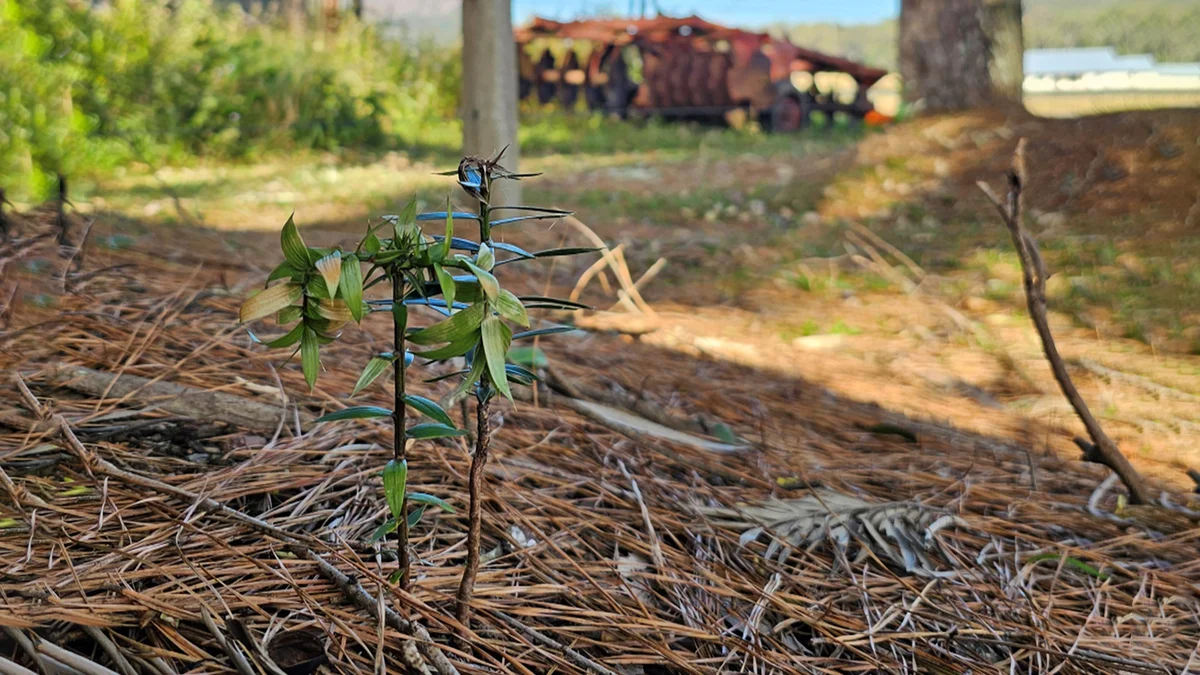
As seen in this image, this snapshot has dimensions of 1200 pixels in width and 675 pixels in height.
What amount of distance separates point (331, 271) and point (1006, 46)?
7.36 meters

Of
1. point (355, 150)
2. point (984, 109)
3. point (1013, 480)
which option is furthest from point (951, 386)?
point (355, 150)

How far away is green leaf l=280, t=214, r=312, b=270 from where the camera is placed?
896 mm

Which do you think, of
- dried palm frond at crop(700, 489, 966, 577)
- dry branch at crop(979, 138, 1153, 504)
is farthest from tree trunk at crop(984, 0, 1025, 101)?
dried palm frond at crop(700, 489, 966, 577)

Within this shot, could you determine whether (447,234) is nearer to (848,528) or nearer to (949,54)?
(848,528)

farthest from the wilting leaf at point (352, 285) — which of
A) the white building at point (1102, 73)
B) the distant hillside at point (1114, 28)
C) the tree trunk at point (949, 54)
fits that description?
the white building at point (1102, 73)

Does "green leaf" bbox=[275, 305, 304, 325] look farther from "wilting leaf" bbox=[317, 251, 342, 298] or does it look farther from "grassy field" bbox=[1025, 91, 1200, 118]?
"grassy field" bbox=[1025, 91, 1200, 118]

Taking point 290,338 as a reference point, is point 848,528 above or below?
below

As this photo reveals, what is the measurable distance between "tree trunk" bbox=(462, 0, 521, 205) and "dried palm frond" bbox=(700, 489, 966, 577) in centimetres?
305

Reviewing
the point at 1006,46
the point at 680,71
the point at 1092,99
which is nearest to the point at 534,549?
the point at 1006,46

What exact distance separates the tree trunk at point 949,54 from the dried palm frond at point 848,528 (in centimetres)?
606

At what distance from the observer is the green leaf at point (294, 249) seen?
90 cm

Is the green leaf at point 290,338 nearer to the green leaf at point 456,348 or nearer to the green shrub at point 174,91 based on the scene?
the green leaf at point 456,348

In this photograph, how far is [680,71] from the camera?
1159cm

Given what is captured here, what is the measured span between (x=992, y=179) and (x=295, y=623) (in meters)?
5.07
